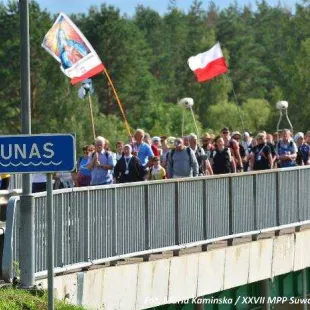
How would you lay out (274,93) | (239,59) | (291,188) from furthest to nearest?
(239,59) < (274,93) < (291,188)

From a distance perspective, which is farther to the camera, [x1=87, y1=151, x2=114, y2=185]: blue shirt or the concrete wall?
[x1=87, y1=151, x2=114, y2=185]: blue shirt

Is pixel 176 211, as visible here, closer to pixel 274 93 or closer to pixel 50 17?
pixel 50 17

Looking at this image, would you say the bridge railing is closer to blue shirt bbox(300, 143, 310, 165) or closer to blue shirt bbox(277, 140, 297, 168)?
blue shirt bbox(277, 140, 297, 168)

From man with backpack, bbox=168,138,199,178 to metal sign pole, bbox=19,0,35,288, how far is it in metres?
7.46

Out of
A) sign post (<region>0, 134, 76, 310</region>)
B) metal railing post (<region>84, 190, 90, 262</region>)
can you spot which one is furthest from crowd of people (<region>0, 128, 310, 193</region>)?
sign post (<region>0, 134, 76, 310</region>)

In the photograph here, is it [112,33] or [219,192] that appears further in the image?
[112,33]

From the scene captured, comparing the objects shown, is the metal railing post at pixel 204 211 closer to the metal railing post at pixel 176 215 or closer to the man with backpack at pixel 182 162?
the metal railing post at pixel 176 215

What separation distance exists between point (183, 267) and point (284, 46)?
414 feet

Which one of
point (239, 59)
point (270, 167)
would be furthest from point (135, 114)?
point (270, 167)

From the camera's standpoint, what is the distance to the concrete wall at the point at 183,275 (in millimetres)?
17078

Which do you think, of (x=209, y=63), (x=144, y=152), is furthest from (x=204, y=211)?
(x=209, y=63)

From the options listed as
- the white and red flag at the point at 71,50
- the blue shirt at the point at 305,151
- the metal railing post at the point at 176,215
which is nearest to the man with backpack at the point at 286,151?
the blue shirt at the point at 305,151

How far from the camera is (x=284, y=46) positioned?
14475cm

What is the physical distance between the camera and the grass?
15.0 m
